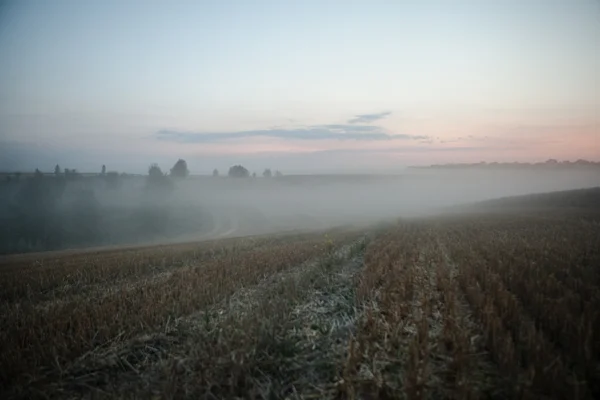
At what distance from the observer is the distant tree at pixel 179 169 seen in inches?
4709

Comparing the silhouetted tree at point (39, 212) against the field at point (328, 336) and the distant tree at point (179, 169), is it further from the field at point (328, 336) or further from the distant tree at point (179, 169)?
the field at point (328, 336)

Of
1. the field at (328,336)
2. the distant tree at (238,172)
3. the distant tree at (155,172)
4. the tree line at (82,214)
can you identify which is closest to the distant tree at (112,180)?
the tree line at (82,214)

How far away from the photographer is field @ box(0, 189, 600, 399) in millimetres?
4004

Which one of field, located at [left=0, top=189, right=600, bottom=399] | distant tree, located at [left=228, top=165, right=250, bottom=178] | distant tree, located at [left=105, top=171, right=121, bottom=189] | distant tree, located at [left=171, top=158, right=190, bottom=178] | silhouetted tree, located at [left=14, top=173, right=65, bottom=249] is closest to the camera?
field, located at [left=0, top=189, right=600, bottom=399]

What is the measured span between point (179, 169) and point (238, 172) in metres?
47.3

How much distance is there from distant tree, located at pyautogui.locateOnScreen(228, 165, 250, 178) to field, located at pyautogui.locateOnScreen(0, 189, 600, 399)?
15596 cm

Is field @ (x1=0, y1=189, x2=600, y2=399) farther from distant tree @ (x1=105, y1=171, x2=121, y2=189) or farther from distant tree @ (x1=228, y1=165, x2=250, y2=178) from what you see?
distant tree @ (x1=228, y1=165, x2=250, y2=178)

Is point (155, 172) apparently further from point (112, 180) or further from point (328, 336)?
point (328, 336)

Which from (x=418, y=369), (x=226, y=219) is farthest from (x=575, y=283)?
(x=226, y=219)

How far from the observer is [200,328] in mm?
6141

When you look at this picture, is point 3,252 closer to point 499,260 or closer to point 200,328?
point 200,328

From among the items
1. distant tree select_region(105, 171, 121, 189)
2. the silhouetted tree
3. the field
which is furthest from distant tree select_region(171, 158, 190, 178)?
the field

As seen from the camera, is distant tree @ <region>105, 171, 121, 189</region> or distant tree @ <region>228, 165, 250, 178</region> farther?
distant tree @ <region>228, 165, 250, 178</region>

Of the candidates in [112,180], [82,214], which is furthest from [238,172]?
[82,214]
